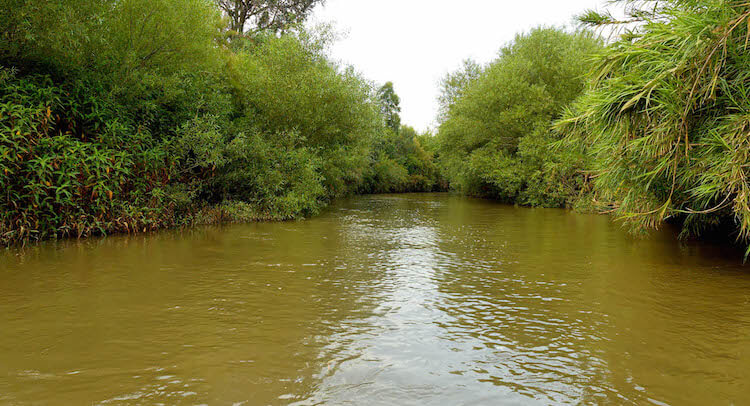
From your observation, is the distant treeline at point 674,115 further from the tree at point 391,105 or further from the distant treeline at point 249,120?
the tree at point 391,105

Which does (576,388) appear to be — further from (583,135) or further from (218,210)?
(218,210)

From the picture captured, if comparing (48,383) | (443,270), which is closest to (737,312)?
(443,270)

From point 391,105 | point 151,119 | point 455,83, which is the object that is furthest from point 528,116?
point 391,105

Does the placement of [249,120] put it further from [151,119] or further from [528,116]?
[528,116]

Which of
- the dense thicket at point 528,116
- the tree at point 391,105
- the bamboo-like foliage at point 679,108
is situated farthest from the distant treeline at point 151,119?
the tree at point 391,105

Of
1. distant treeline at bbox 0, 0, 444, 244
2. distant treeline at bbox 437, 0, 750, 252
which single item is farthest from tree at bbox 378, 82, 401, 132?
distant treeline at bbox 437, 0, 750, 252

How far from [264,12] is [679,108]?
33321 mm

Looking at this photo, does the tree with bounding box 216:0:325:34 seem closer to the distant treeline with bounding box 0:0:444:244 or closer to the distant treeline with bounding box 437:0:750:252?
the distant treeline with bounding box 0:0:444:244

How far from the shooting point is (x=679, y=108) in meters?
8.82

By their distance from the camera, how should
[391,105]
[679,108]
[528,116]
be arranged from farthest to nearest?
[391,105] < [528,116] < [679,108]

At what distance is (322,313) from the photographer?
6.34 meters

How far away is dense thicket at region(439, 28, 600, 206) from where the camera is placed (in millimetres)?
28094

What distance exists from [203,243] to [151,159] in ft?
14.1

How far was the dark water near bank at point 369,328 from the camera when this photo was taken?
402 cm
